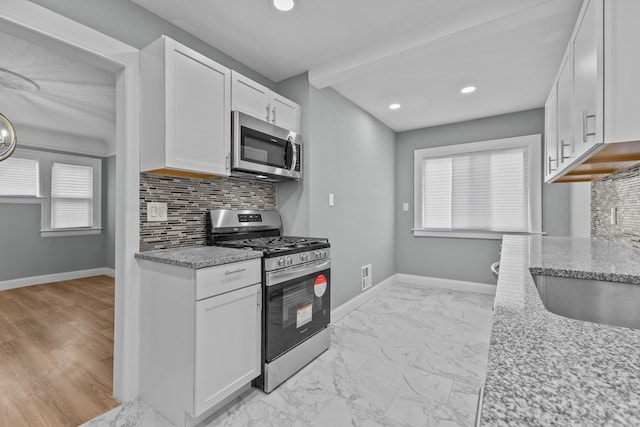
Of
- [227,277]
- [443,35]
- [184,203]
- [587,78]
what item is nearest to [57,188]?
[184,203]

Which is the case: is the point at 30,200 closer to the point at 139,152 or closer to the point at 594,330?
the point at 139,152

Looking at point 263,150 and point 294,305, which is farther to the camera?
point 263,150

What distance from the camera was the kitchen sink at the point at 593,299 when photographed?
1101 millimetres

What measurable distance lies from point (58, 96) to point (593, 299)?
16.4ft

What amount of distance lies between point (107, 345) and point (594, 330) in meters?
3.25

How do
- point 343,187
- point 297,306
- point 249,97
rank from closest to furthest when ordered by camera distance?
point 297,306, point 249,97, point 343,187

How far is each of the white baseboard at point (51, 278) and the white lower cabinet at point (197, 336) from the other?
4415 mm

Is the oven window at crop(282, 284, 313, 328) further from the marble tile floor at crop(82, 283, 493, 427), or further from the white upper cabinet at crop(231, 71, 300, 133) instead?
the white upper cabinet at crop(231, 71, 300, 133)

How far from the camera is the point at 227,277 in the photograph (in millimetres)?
1649

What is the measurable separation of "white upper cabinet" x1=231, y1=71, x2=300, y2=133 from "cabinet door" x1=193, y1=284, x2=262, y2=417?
134 centimetres

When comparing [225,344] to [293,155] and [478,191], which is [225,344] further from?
[478,191]

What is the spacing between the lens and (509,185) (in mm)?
3863

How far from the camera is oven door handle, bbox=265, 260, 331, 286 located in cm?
187

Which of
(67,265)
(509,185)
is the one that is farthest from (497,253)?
(67,265)
